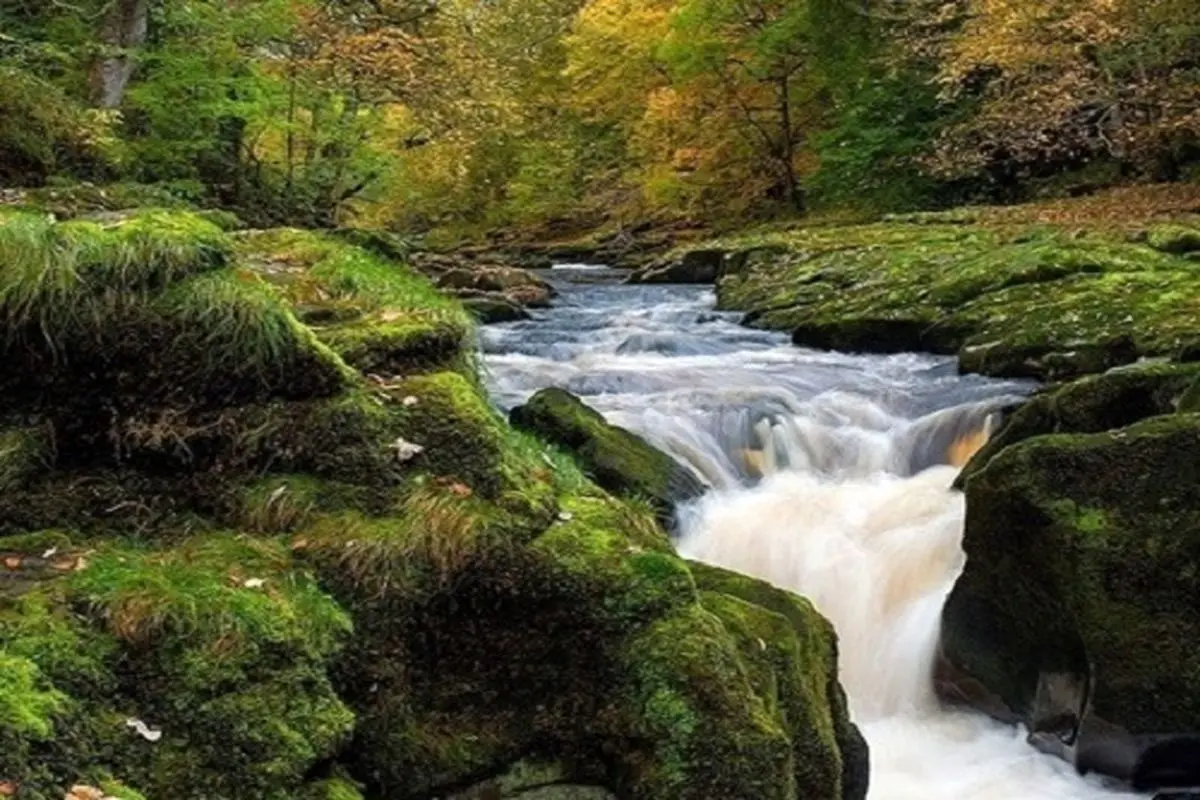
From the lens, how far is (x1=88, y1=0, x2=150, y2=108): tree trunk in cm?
1186

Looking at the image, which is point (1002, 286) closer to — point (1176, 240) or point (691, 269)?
point (1176, 240)

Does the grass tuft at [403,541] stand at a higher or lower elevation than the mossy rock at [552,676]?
higher

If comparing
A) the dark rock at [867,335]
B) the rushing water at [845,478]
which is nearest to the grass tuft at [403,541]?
the rushing water at [845,478]

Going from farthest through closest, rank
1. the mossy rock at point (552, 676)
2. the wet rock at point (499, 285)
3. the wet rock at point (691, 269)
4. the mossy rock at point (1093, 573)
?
the wet rock at point (691, 269), the wet rock at point (499, 285), the mossy rock at point (1093, 573), the mossy rock at point (552, 676)

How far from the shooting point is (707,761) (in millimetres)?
3361

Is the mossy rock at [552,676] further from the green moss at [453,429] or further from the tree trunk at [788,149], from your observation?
the tree trunk at [788,149]

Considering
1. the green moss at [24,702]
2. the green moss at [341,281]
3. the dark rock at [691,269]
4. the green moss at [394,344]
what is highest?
the green moss at [341,281]

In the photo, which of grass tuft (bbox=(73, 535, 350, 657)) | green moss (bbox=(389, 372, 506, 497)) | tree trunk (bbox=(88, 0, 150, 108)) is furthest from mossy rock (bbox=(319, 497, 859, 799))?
tree trunk (bbox=(88, 0, 150, 108))

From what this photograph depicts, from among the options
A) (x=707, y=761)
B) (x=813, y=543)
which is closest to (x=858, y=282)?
(x=813, y=543)

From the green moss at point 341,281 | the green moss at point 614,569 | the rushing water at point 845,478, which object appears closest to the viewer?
the green moss at point 614,569

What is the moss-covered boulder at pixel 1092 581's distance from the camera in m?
5.13

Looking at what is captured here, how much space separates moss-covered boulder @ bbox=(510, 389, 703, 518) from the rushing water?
27cm

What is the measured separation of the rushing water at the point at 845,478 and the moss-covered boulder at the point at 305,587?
169 cm

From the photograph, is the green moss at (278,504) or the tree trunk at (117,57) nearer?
the green moss at (278,504)
